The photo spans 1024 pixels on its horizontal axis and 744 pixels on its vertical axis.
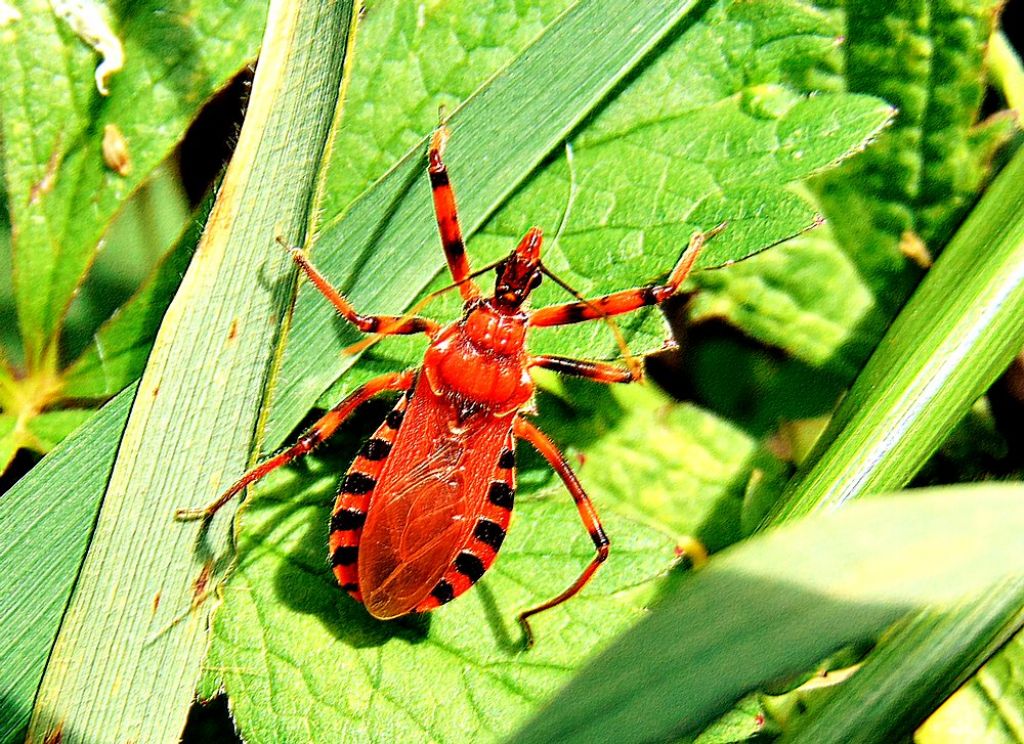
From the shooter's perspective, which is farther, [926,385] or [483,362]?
[483,362]

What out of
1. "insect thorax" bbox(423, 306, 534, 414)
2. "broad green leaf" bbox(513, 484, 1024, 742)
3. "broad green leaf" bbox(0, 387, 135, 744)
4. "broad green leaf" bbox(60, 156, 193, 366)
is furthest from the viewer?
"broad green leaf" bbox(60, 156, 193, 366)

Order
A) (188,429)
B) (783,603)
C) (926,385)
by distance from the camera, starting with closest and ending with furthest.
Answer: (783,603)
(188,429)
(926,385)

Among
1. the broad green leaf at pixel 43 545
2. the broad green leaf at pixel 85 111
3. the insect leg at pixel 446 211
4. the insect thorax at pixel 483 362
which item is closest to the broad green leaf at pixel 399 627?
the insect thorax at pixel 483 362

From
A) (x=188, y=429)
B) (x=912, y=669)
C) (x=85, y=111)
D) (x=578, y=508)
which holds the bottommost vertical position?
(x=912, y=669)

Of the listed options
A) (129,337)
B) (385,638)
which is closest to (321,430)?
(385,638)

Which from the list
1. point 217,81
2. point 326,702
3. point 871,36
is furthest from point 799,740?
point 217,81

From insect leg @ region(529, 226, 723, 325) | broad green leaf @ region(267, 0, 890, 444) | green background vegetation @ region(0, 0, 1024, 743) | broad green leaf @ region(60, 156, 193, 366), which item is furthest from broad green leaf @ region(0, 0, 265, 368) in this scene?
insect leg @ region(529, 226, 723, 325)

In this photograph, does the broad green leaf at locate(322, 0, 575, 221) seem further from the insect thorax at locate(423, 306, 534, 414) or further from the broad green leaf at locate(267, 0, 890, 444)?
the insect thorax at locate(423, 306, 534, 414)

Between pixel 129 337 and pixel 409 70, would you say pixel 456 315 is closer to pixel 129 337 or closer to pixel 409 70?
pixel 409 70
